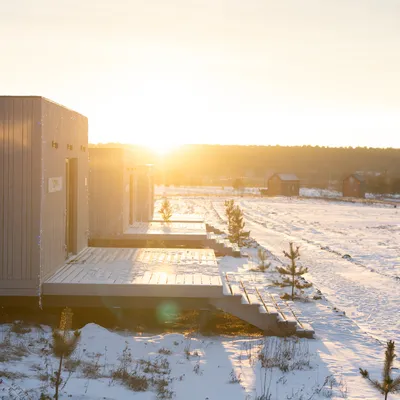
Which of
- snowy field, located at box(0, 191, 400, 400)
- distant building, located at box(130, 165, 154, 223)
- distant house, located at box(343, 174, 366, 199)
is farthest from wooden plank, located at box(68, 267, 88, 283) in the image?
distant house, located at box(343, 174, 366, 199)

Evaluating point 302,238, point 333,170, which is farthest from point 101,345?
point 333,170

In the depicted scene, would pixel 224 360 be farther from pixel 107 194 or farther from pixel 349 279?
pixel 107 194

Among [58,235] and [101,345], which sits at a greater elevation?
[58,235]

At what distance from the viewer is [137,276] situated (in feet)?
28.5

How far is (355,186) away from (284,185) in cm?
846

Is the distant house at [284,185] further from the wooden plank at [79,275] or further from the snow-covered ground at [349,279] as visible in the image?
the wooden plank at [79,275]

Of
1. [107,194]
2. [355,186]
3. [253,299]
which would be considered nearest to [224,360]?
[253,299]

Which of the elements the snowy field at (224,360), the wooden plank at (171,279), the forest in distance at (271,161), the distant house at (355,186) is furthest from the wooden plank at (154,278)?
the forest in distance at (271,161)

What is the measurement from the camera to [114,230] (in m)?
14.4

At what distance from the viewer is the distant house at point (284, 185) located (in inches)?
2406

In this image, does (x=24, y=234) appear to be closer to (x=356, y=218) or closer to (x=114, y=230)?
(x=114, y=230)

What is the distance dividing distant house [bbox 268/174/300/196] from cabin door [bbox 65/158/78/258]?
170 ft

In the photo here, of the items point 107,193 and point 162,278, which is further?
point 107,193

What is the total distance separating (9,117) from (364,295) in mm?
8460
